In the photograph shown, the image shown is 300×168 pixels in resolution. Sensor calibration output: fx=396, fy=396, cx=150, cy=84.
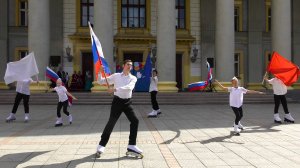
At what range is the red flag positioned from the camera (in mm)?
14398

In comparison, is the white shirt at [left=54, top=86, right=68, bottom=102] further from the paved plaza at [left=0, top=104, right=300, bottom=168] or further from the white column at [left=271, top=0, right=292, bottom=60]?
the white column at [left=271, top=0, right=292, bottom=60]

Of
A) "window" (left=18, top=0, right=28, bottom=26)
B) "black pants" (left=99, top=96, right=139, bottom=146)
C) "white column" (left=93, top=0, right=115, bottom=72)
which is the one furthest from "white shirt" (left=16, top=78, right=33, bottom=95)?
"window" (left=18, top=0, right=28, bottom=26)

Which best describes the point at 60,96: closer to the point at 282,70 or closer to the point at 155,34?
the point at 282,70

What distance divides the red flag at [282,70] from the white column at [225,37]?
11.8 metres

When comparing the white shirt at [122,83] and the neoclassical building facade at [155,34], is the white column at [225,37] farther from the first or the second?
the white shirt at [122,83]

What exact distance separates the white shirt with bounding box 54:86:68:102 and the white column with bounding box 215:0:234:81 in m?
15.2

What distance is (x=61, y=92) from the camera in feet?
43.9

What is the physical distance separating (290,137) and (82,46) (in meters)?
23.1

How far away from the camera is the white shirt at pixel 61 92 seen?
13.3 meters

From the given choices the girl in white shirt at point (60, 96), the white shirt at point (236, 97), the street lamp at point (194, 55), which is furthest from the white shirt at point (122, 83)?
the street lamp at point (194, 55)

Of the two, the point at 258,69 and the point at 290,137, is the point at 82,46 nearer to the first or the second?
the point at 258,69

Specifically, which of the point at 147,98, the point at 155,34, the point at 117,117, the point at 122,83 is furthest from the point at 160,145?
the point at 155,34

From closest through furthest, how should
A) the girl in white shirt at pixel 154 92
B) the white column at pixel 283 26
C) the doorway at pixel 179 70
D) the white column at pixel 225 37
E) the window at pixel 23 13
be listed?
the girl in white shirt at pixel 154 92
the white column at pixel 225 37
the white column at pixel 283 26
the window at pixel 23 13
the doorway at pixel 179 70

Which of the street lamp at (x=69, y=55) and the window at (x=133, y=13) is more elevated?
the window at (x=133, y=13)
